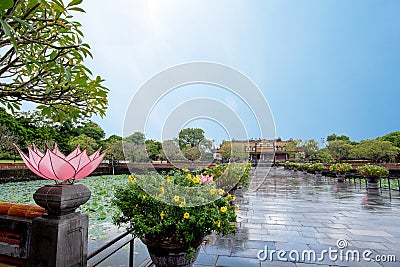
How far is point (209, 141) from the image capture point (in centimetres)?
827

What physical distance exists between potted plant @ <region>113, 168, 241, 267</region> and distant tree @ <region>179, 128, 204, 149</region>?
4.23m

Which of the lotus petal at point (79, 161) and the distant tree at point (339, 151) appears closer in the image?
the lotus petal at point (79, 161)

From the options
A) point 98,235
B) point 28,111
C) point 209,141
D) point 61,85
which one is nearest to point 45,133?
point 28,111

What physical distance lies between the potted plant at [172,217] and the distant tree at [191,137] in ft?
13.9

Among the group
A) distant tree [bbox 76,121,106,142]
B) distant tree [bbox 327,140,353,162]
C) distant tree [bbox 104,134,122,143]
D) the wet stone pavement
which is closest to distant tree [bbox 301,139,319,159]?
distant tree [bbox 327,140,353,162]

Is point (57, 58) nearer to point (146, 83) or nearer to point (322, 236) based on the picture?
point (146, 83)

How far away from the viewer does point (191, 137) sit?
7586 mm

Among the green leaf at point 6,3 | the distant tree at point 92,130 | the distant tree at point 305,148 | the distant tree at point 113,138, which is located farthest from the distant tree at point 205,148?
the distant tree at point 305,148

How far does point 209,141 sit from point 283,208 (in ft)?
9.75

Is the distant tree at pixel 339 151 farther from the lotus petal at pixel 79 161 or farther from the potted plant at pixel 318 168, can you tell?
the lotus petal at pixel 79 161

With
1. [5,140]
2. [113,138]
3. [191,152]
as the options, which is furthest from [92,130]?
[191,152]

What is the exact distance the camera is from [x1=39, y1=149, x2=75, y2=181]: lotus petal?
1357 millimetres

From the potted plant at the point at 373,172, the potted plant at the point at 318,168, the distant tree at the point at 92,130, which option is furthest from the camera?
the distant tree at the point at 92,130

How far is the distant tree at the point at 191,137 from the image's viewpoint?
681cm
